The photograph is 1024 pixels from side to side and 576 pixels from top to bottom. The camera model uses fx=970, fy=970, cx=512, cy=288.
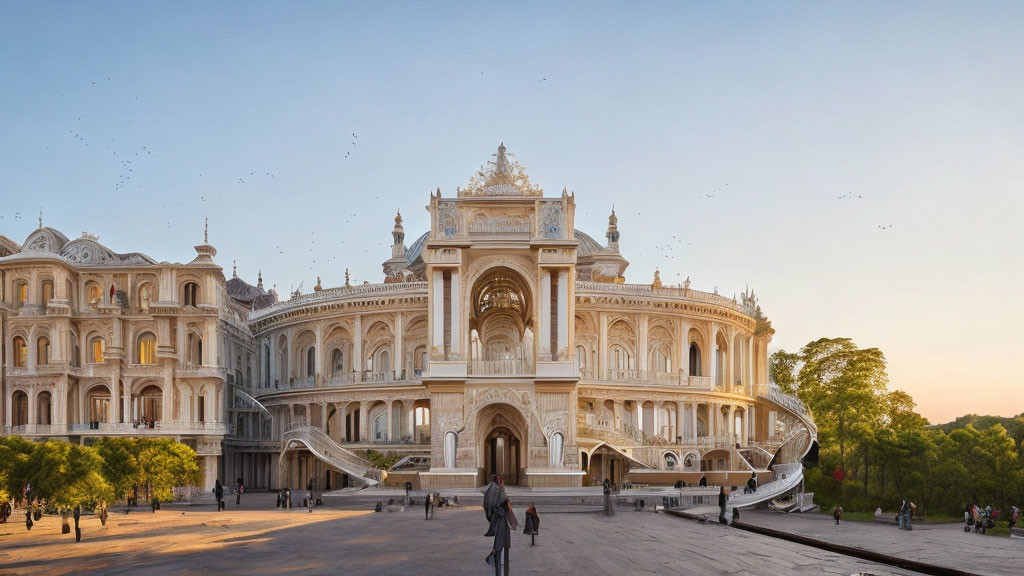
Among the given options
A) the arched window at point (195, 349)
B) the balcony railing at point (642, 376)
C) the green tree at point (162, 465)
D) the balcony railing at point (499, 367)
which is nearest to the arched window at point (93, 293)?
the arched window at point (195, 349)

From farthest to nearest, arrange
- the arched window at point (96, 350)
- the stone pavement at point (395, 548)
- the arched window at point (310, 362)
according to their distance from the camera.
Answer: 1. the arched window at point (310, 362)
2. the arched window at point (96, 350)
3. the stone pavement at point (395, 548)

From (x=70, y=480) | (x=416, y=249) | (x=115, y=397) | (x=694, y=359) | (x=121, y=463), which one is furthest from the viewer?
(x=416, y=249)

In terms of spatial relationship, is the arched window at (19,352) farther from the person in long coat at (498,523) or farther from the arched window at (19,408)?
the person in long coat at (498,523)

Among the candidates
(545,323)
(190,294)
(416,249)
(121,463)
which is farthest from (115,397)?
(416,249)

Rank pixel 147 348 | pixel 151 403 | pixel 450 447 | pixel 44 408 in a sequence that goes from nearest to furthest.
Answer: pixel 450 447, pixel 44 408, pixel 147 348, pixel 151 403

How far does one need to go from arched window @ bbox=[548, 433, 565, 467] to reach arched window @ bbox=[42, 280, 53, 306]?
31.2 metres

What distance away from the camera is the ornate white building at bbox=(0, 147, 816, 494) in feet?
163

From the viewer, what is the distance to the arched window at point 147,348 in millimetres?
58000

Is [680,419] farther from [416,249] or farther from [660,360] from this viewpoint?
[416,249]

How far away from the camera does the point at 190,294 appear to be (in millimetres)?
58875

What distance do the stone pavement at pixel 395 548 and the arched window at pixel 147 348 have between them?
2140cm

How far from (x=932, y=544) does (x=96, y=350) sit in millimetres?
47276

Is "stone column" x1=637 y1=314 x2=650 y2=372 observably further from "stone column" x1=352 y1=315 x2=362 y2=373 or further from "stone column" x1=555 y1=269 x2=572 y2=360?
"stone column" x1=352 y1=315 x2=362 y2=373

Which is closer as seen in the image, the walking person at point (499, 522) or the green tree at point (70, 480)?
the walking person at point (499, 522)
